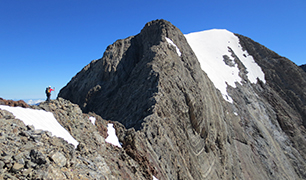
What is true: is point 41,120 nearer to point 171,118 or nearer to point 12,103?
point 12,103

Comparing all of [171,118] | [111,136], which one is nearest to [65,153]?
[111,136]

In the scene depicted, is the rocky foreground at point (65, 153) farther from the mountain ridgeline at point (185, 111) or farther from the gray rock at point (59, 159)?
the mountain ridgeline at point (185, 111)

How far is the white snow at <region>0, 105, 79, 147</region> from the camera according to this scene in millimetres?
10586

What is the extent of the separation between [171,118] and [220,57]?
43.1 meters

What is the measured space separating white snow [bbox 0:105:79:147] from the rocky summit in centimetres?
45

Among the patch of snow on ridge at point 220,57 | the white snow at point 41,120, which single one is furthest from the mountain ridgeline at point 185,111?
the white snow at point 41,120

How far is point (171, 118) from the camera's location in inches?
906

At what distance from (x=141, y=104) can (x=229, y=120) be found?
2076cm

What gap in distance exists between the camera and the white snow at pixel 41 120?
10586 mm

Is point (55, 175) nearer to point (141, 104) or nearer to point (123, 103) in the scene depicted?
point (141, 104)

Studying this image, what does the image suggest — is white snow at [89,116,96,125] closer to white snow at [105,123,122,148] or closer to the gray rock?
white snow at [105,123,122,148]

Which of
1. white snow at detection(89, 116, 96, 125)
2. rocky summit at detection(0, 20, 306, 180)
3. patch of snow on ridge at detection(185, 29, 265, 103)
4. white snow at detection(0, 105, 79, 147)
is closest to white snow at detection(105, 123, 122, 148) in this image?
rocky summit at detection(0, 20, 306, 180)

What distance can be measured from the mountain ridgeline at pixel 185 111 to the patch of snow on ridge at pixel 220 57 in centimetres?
222

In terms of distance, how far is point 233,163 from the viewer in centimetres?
3044
